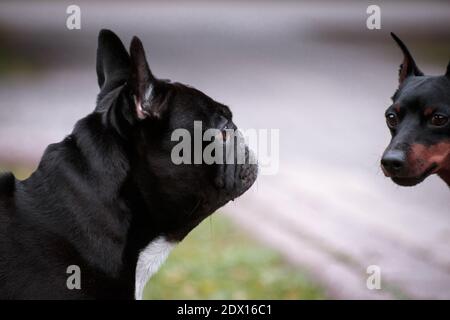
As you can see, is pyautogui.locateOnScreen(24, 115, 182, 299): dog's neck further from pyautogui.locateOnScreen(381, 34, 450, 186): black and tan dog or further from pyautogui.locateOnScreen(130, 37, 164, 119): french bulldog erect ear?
pyautogui.locateOnScreen(381, 34, 450, 186): black and tan dog

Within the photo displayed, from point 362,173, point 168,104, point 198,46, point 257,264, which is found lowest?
point 257,264

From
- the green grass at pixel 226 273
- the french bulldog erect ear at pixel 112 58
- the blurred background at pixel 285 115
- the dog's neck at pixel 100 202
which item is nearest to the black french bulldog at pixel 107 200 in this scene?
the dog's neck at pixel 100 202

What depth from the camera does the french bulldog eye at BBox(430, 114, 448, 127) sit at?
4.25 meters

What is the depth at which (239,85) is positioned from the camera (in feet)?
49.4

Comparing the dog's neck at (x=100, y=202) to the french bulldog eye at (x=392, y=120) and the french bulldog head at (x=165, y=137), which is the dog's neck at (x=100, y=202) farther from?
the french bulldog eye at (x=392, y=120)

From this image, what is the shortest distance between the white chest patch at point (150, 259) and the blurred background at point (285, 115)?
7.38 feet

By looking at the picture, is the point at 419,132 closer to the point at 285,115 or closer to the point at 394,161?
the point at 394,161

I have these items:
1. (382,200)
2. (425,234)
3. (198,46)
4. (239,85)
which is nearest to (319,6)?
(239,85)

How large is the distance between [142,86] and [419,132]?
1.75 meters

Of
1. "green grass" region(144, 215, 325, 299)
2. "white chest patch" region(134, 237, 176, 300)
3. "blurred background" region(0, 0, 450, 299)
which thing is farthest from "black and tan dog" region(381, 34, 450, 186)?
"green grass" region(144, 215, 325, 299)

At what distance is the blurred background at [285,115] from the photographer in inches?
252

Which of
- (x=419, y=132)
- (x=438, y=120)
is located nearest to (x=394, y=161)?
(x=419, y=132)
